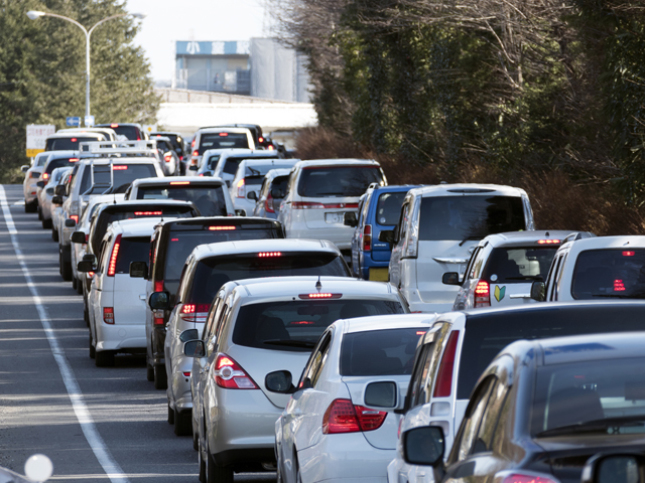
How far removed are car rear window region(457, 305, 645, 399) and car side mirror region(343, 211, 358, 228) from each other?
1634cm

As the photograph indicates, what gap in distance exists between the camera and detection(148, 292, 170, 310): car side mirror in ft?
45.5

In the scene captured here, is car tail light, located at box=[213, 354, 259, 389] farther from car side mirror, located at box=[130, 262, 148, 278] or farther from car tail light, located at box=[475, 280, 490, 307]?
car side mirror, located at box=[130, 262, 148, 278]

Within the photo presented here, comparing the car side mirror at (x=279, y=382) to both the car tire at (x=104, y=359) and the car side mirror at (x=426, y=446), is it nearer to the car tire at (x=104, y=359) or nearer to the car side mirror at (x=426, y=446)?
the car side mirror at (x=426, y=446)

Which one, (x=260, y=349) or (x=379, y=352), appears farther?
(x=260, y=349)

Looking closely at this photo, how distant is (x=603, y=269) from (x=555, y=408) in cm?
684

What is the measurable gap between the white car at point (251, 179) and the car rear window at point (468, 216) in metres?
14.3

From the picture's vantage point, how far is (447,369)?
6184 mm

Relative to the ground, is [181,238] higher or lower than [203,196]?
higher

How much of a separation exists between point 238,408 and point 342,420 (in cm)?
199

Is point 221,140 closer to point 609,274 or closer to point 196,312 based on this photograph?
point 196,312

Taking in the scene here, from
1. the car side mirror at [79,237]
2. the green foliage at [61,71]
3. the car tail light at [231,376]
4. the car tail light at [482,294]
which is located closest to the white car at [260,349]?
the car tail light at [231,376]

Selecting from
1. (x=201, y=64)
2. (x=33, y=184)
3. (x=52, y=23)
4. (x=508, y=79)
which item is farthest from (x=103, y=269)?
(x=201, y=64)

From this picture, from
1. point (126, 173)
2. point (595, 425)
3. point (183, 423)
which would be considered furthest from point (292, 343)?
point (126, 173)

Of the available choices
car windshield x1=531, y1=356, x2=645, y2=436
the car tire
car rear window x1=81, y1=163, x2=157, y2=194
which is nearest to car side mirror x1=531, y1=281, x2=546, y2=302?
the car tire
